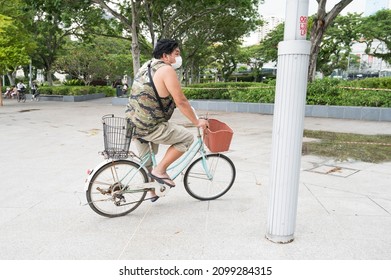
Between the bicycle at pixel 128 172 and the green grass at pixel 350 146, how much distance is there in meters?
3.36

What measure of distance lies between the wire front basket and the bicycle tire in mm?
103

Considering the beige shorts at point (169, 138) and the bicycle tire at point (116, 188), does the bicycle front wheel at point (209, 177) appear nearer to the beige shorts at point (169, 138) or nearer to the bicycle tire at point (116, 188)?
the beige shorts at point (169, 138)

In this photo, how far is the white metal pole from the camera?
9.10ft

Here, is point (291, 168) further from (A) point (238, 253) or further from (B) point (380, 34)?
(B) point (380, 34)

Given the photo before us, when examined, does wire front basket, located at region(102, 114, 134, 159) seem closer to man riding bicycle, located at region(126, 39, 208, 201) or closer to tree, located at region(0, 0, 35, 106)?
man riding bicycle, located at region(126, 39, 208, 201)

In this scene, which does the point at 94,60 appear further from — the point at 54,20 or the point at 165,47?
the point at 165,47

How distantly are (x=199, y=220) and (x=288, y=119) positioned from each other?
58.2 inches

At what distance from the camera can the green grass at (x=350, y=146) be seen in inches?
262

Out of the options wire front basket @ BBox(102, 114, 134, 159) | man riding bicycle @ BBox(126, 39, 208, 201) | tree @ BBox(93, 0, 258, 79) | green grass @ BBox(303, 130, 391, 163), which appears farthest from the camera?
tree @ BBox(93, 0, 258, 79)

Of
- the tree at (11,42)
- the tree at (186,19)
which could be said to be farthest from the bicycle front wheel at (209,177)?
the tree at (11,42)

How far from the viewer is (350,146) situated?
25.0ft

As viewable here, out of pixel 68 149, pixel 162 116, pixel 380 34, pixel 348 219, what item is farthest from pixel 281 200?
pixel 380 34

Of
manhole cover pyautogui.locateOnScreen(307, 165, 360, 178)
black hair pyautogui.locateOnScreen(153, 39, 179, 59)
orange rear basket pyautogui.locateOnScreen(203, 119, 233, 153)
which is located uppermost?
black hair pyautogui.locateOnScreen(153, 39, 179, 59)

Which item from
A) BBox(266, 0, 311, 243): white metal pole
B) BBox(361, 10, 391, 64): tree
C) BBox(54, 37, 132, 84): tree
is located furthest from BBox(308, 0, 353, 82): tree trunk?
BBox(54, 37, 132, 84): tree
